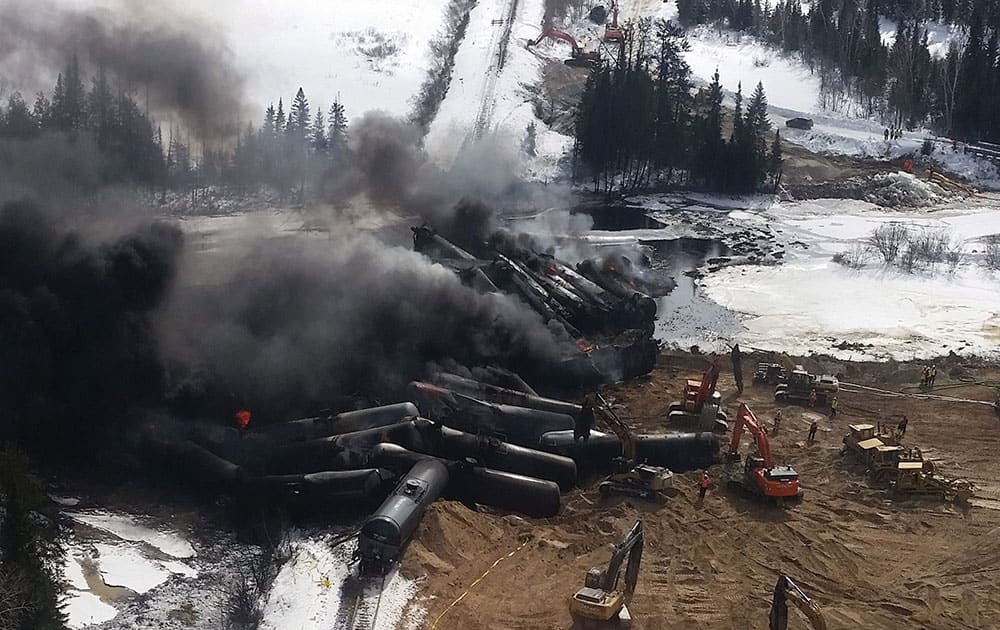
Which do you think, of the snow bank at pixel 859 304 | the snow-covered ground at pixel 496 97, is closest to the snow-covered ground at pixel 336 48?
the snow-covered ground at pixel 496 97

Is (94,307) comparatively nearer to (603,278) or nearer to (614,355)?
(614,355)

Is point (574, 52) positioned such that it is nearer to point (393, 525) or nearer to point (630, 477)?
point (630, 477)

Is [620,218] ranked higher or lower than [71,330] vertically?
higher

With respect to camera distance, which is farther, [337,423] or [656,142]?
[656,142]

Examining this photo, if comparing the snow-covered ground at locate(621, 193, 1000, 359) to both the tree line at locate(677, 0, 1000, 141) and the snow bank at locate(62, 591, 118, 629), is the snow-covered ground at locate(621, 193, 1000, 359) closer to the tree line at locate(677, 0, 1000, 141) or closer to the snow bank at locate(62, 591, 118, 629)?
the snow bank at locate(62, 591, 118, 629)

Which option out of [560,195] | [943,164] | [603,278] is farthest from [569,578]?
[943,164]

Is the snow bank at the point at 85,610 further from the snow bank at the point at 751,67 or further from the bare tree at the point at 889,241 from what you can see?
the snow bank at the point at 751,67

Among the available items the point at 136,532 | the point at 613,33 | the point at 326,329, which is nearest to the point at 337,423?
the point at 326,329
